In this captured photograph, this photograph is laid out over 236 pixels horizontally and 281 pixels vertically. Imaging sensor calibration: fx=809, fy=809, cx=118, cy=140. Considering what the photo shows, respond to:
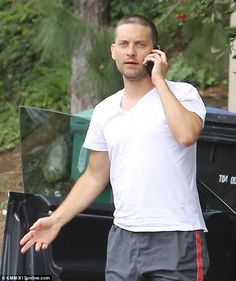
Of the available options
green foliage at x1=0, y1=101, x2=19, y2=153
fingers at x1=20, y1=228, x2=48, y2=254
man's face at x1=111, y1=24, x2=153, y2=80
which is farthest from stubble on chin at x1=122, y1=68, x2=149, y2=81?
green foliage at x1=0, y1=101, x2=19, y2=153

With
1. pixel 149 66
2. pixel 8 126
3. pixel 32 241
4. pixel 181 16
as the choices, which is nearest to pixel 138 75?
pixel 149 66

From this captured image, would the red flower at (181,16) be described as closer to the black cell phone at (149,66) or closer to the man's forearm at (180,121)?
the black cell phone at (149,66)

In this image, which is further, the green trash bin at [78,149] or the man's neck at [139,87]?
the green trash bin at [78,149]

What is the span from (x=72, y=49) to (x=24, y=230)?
2.69 meters

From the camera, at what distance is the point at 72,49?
618cm

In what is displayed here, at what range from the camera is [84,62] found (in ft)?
21.5

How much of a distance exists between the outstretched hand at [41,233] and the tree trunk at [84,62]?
3045mm

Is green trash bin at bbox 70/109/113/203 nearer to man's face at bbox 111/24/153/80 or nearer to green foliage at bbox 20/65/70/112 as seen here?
man's face at bbox 111/24/153/80

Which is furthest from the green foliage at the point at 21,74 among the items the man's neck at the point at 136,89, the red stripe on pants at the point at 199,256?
the red stripe on pants at the point at 199,256

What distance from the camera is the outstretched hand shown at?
342cm

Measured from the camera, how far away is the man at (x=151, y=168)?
122 inches

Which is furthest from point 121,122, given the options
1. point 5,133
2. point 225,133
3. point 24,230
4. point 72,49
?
point 5,133

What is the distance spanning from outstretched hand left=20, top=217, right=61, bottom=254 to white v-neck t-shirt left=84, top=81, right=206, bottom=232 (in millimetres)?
354

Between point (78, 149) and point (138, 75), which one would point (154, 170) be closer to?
point (138, 75)
